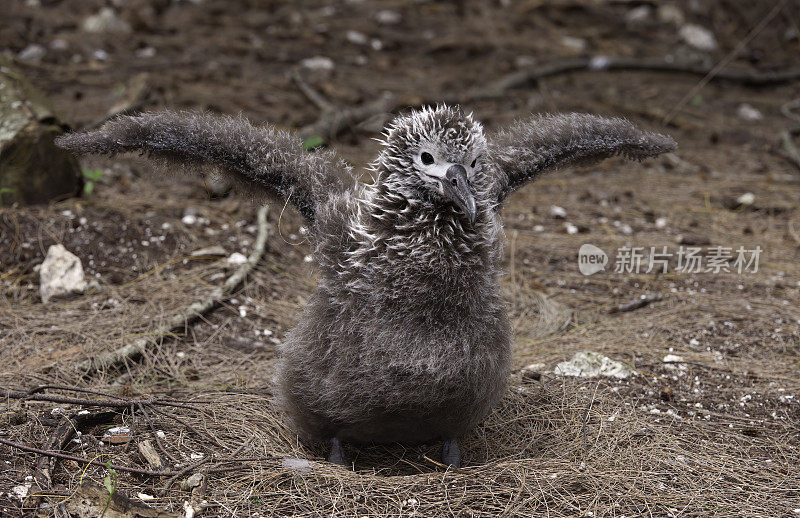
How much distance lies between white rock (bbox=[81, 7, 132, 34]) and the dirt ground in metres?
0.13

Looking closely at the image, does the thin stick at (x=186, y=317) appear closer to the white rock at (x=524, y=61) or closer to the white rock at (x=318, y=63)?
the white rock at (x=318, y=63)

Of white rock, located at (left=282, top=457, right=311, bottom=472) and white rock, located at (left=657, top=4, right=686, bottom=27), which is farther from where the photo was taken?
white rock, located at (left=657, top=4, right=686, bottom=27)

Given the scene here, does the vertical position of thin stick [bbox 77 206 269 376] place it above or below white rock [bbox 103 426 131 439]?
below

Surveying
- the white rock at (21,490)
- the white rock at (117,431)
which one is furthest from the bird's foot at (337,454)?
the white rock at (21,490)

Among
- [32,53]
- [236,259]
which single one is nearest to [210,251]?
[236,259]

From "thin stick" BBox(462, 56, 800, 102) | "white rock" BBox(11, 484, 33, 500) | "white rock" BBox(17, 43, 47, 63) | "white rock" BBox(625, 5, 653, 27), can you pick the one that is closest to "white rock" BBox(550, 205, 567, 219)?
"thin stick" BBox(462, 56, 800, 102)

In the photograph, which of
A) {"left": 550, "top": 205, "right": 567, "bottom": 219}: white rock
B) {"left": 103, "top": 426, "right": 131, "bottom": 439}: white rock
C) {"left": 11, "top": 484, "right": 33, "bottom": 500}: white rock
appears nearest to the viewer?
{"left": 11, "top": 484, "right": 33, "bottom": 500}: white rock

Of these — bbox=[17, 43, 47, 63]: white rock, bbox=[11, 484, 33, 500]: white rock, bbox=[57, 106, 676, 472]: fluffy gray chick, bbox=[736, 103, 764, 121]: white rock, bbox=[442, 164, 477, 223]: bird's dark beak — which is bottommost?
bbox=[736, 103, 764, 121]: white rock

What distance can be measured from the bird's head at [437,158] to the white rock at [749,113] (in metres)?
6.94

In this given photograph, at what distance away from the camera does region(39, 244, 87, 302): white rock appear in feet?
16.5

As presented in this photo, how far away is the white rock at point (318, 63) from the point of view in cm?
975

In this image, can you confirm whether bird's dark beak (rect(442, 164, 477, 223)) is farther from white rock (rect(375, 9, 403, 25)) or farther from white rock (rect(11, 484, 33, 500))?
white rock (rect(375, 9, 403, 25))

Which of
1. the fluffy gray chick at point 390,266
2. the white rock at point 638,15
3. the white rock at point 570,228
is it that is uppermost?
the fluffy gray chick at point 390,266

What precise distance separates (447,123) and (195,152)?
115 centimetres
